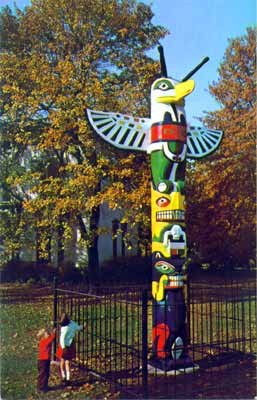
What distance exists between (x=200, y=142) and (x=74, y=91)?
705 centimetres

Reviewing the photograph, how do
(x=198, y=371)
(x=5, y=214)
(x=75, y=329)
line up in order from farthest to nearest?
(x=5, y=214), (x=198, y=371), (x=75, y=329)

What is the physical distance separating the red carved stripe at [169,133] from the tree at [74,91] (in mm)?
5547

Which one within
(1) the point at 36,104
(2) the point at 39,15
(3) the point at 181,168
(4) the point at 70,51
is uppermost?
(2) the point at 39,15

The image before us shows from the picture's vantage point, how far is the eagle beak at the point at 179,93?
7500 millimetres

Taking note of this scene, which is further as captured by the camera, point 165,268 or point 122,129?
point 122,129

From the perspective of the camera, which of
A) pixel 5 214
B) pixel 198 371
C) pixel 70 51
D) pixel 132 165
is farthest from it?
pixel 5 214

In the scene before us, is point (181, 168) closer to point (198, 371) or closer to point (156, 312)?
point (156, 312)

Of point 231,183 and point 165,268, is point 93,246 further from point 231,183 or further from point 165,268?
point 165,268

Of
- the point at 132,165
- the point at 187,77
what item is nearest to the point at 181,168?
the point at 187,77

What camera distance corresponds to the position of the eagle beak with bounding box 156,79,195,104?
7.50 meters

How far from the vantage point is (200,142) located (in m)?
8.66

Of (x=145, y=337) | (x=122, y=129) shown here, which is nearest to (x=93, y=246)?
(x=122, y=129)

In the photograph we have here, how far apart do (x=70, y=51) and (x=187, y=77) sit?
839 cm

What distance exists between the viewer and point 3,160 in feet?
56.1
